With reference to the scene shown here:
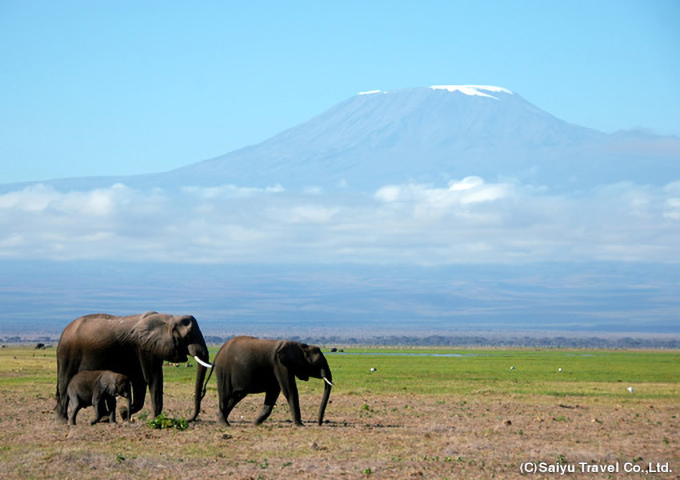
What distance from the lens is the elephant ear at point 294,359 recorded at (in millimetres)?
25844

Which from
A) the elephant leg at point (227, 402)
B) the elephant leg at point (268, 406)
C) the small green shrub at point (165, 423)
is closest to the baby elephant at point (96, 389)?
the small green shrub at point (165, 423)

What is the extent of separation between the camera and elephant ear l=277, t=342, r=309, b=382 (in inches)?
1017

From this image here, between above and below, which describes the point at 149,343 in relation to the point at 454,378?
above

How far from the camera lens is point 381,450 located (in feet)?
70.8

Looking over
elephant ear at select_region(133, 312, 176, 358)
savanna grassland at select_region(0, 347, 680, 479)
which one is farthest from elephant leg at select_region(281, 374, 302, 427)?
elephant ear at select_region(133, 312, 176, 358)

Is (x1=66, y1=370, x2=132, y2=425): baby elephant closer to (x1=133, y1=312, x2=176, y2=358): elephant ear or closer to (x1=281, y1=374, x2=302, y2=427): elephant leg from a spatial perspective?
(x1=133, y1=312, x2=176, y2=358): elephant ear

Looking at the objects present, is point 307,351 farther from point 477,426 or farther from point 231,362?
point 477,426

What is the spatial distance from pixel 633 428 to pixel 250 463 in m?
11.8

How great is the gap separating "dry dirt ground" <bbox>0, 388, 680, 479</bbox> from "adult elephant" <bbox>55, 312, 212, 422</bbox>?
4.06ft

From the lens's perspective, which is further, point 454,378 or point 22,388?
point 454,378

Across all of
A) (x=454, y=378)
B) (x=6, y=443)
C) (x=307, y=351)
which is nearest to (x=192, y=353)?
(x=307, y=351)

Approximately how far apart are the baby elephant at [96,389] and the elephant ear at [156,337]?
44.4 inches

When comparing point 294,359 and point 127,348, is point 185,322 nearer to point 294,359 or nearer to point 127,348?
point 127,348

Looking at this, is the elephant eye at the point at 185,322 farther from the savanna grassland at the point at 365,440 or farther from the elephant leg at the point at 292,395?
the elephant leg at the point at 292,395
